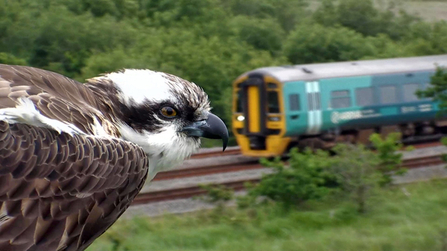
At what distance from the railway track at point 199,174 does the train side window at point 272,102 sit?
153 centimetres

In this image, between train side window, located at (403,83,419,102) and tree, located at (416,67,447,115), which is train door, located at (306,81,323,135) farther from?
tree, located at (416,67,447,115)

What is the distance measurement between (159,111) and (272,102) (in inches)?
566

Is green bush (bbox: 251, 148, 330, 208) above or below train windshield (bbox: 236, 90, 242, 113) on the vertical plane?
below

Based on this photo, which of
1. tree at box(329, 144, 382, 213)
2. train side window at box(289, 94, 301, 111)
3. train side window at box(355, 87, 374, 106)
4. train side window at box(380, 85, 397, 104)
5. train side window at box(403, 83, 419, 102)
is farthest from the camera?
train side window at box(403, 83, 419, 102)

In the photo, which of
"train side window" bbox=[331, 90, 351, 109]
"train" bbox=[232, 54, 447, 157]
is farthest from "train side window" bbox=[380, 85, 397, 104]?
"train side window" bbox=[331, 90, 351, 109]

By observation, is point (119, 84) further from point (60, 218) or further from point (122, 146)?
point (60, 218)

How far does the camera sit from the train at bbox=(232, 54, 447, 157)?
18156mm

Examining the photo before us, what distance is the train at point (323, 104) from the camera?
18.2 metres

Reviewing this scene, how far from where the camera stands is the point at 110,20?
27.2 meters

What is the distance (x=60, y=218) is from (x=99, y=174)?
27 cm

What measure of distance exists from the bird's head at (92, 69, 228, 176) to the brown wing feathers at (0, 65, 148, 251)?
0.59 feet

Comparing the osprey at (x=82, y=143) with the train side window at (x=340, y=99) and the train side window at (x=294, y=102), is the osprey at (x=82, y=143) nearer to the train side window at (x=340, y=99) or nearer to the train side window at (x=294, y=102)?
the train side window at (x=294, y=102)

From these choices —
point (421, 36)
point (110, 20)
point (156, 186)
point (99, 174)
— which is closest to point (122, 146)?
point (99, 174)

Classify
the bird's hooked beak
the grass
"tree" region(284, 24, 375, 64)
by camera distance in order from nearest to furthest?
the bird's hooked beak → the grass → "tree" region(284, 24, 375, 64)
